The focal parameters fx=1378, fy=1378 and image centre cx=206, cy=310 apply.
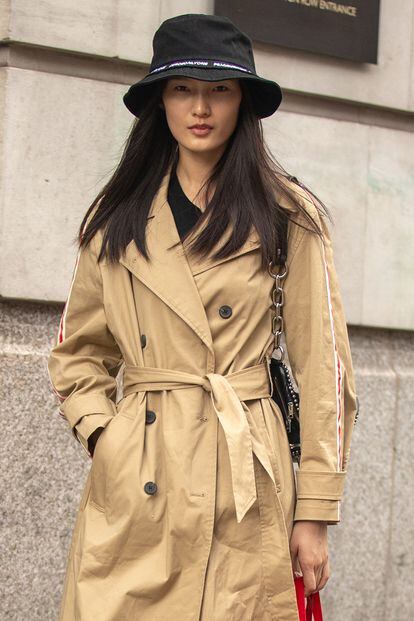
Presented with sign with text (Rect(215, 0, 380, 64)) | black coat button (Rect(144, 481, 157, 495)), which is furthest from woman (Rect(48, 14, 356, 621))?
sign with text (Rect(215, 0, 380, 64))

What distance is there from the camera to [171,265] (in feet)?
12.4

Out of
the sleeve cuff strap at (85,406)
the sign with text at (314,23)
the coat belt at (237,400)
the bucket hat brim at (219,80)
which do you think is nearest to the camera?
the coat belt at (237,400)

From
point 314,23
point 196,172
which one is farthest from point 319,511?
point 314,23

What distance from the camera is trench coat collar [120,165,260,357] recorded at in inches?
146

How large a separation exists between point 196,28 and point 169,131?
0.35 meters

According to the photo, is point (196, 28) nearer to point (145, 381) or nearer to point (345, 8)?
point (145, 381)

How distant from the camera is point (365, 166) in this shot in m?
6.32

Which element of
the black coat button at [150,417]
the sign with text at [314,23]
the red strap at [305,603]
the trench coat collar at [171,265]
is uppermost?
the sign with text at [314,23]

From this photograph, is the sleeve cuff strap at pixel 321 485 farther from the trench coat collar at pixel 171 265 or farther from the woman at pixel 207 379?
the trench coat collar at pixel 171 265

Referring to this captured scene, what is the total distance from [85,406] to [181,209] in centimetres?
62

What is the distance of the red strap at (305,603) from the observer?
3.69 m

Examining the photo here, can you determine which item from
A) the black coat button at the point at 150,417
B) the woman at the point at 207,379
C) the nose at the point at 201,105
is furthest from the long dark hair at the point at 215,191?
the black coat button at the point at 150,417

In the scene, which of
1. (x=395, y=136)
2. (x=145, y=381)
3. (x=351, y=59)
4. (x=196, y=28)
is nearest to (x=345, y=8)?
(x=351, y=59)

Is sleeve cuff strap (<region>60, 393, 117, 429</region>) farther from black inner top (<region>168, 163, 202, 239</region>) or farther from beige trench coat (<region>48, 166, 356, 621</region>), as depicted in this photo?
black inner top (<region>168, 163, 202, 239</region>)
